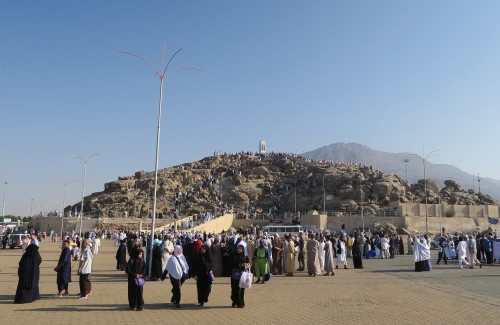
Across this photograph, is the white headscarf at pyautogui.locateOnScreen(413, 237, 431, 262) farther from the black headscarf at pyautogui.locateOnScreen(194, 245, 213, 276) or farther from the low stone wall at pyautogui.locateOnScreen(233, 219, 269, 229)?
the low stone wall at pyautogui.locateOnScreen(233, 219, 269, 229)

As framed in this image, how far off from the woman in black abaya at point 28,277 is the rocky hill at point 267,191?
157 ft

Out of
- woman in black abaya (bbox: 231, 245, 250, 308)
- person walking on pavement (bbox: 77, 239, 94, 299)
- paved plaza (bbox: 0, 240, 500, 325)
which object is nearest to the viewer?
paved plaza (bbox: 0, 240, 500, 325)

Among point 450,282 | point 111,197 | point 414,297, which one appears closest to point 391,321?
point 414,297

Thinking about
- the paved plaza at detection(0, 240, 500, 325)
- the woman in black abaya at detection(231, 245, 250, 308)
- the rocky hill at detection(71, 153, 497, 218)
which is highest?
the rocky hill at detection(71, 153, 497, 218)

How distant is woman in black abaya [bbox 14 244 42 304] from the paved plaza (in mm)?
231

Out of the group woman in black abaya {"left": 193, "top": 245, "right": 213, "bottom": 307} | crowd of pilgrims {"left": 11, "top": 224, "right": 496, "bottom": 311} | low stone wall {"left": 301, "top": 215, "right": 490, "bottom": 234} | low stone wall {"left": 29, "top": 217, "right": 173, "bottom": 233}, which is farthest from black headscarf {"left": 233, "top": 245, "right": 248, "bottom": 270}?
low stone wall {"left": 29, "top": 217, "right": 173, "bottom": 233}

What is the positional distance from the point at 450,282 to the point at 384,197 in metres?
51.8

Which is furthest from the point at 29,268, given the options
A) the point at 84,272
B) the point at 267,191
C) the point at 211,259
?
the point at 267,191

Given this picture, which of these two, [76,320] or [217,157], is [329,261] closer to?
[76,320]

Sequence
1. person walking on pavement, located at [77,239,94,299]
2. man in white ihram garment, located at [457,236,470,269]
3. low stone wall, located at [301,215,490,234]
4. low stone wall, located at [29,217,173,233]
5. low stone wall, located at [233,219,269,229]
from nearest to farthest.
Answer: person walking on pavement, located at [77,239,94,299], man in white ihram garment, located at [457,236,470,269], low stone wall, located at [301,215,490,234], low stone wall, located at [29,217,173,233], low stone wall, located at [233,219,269,229]

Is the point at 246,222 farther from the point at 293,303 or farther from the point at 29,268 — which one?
the point at 29,268

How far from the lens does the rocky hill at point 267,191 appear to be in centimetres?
6569

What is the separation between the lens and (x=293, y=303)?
1041cm

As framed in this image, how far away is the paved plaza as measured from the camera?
852 cm
